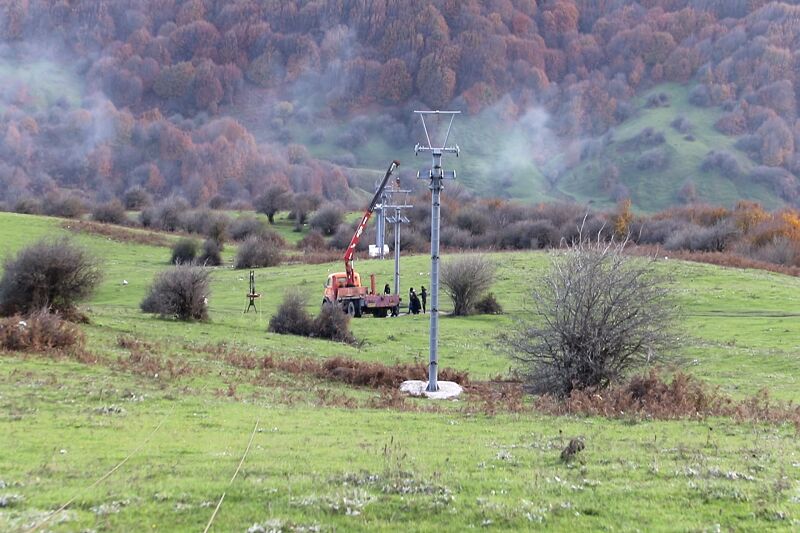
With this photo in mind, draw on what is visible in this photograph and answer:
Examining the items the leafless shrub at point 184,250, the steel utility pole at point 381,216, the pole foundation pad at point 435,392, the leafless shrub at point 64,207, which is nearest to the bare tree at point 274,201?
the leafless shrub at point 64,207

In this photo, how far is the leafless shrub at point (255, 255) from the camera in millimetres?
79125

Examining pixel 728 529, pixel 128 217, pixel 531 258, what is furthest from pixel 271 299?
pixel 128 217

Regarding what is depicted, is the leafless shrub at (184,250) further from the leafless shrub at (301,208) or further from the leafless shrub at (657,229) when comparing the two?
→ the leafless shrub at (657,229)

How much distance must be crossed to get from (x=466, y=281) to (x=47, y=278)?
25.7 m

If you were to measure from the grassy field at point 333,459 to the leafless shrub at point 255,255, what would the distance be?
1920 inches

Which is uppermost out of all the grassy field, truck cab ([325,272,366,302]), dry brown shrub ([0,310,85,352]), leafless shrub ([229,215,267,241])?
leafless shrub ([229,215,267,241])

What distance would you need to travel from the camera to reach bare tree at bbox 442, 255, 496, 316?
53719 millimetres

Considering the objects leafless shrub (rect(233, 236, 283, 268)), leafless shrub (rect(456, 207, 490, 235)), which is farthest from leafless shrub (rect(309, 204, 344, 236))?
leafless shrub (rect(233, 236, 283, 268))

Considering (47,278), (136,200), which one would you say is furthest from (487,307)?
(136,200)

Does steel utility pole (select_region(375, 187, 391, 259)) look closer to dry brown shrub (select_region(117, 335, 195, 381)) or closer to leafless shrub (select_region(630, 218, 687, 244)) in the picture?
dry brown shrub (select_region(117, 335, 195, 381))

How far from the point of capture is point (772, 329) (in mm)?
43906

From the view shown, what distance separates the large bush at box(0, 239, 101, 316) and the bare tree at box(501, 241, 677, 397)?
67.9 ft

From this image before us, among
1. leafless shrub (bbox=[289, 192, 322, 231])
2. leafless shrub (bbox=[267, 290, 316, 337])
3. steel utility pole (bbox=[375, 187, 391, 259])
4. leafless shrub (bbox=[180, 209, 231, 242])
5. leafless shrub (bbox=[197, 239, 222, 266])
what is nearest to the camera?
leafless shrub (bbox=[267, 290, 316, 337])

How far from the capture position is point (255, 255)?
79.0 metres
